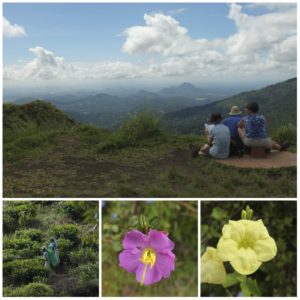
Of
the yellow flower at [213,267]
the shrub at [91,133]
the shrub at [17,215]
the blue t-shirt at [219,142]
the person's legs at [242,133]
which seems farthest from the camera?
the shrub at [91,133]

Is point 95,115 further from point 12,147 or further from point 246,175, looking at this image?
point 246,175

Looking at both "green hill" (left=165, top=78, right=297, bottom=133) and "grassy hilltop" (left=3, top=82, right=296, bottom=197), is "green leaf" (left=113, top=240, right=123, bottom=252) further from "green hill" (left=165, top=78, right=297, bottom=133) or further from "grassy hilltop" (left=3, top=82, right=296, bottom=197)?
"green hill" (left=165, top=78, right=297, bottom=133)

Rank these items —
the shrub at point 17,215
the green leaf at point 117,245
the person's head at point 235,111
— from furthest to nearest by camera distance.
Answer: the person's head at point 235,111 → the shrub at point 17,215 → the green leaf at point 117,245

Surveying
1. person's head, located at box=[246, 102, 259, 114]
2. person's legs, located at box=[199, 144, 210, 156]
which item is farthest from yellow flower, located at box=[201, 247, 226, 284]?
person's head, located at box=[246, 102, 259, 114]

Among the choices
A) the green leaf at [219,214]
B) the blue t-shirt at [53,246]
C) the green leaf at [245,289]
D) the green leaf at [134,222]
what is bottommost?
the green leaf at [245,289]

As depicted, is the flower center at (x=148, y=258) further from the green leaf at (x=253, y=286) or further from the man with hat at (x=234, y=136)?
the man with hat at (x=234, y=136)

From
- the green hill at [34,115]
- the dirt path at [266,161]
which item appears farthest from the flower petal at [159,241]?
the green hill at [34,115]
